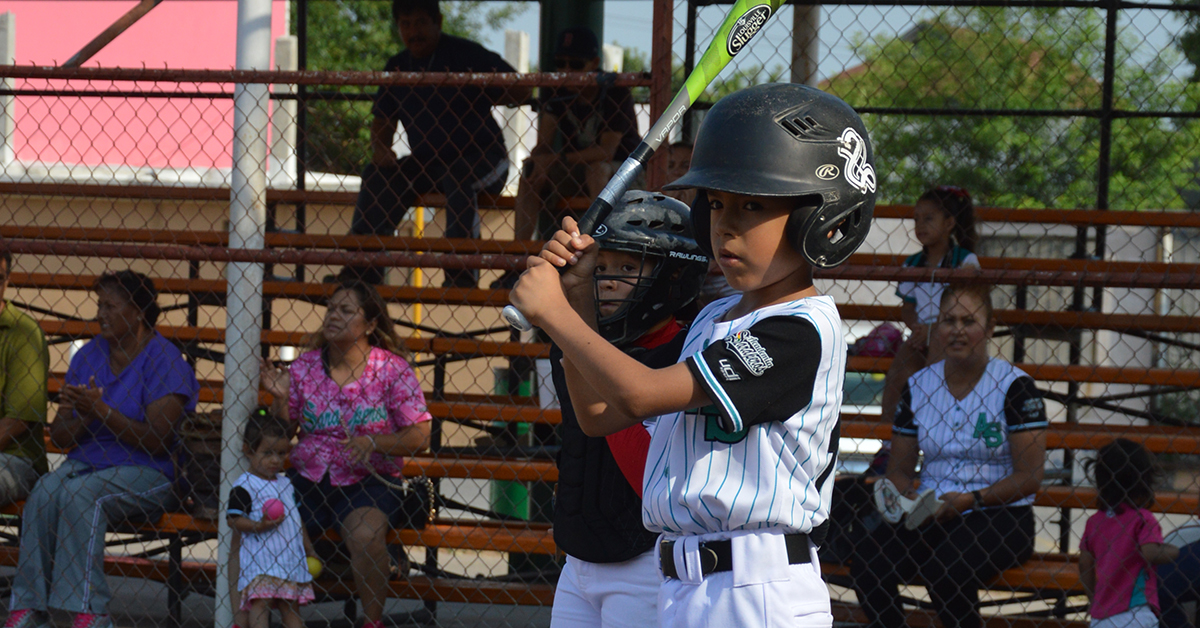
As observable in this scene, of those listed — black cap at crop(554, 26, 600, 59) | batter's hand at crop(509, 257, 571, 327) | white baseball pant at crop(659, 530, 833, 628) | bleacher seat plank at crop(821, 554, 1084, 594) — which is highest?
black cap at crop(554, 26, 600, 59)

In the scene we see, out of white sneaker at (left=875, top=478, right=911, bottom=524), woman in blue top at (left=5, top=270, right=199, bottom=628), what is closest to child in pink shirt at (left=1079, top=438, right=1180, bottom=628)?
white sneaker at (left=875, top=478, right=911, bottom=524)

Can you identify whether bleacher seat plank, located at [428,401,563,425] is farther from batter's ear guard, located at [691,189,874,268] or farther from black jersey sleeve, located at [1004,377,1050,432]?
batter's ear guard, located at [691,189,874,268]

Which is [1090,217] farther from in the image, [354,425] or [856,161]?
[856,161]

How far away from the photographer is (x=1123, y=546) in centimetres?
407

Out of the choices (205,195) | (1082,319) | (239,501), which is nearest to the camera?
(239,501)

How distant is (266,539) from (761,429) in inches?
116

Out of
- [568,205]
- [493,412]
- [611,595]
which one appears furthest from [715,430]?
[568,205]

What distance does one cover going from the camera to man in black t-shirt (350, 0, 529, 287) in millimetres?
5871

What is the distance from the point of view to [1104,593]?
405 centimetres

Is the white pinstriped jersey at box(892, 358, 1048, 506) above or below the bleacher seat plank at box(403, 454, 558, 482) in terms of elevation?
above

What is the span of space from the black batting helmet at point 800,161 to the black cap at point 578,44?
386cm

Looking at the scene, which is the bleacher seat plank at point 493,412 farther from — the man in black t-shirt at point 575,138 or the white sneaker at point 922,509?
the white sneaker at point 922,509

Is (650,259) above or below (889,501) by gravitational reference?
above

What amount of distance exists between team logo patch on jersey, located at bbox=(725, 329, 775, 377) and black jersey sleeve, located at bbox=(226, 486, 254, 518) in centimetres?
292
